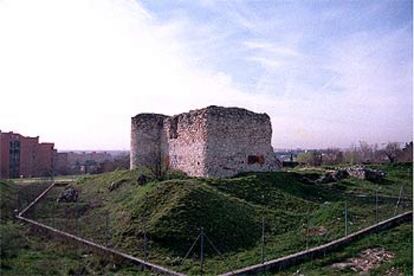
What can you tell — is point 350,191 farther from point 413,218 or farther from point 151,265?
point 151,265

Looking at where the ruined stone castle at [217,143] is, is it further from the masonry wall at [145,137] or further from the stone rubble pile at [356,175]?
the stone rubble pile at [356,175]

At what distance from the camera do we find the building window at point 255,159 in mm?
19755

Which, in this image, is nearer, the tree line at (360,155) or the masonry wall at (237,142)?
the masonry wall at (237,142)

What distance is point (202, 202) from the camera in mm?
12430

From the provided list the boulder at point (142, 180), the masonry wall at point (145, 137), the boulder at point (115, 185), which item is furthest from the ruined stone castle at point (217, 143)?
the boulder at point (115, 185)

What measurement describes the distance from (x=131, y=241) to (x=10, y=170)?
39566 mm

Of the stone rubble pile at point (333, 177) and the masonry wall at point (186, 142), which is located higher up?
the masonry wall at point (186, 142)

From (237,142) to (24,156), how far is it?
3635 cm

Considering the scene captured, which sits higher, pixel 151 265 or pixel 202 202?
pixel 202 202

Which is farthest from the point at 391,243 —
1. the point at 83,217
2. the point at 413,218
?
the point at 83,217

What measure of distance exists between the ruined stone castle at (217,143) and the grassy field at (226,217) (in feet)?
4.81

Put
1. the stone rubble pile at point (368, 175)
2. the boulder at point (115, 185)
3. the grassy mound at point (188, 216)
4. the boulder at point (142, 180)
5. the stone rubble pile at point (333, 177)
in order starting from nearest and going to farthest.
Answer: the grassy mound at point (188, 216) < the boulder at point (142, 180) < the stone rubble pile at point (333, 177) < the boulder at point (115, 185) < the stone rubble pile at point (368, 175)

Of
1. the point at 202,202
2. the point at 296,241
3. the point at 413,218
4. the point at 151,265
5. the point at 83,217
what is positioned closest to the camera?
the point at 151,265

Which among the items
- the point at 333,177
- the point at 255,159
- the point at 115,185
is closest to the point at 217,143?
the point at 255,159
